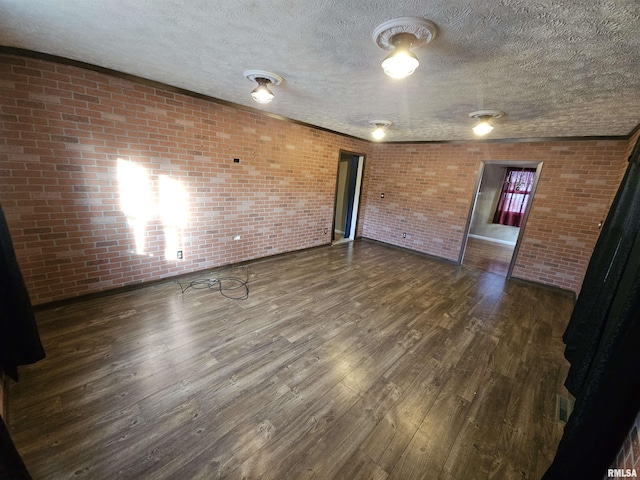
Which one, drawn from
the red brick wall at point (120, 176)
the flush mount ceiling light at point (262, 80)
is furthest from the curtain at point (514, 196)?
the flush mount ceiling light at point (262, 80)

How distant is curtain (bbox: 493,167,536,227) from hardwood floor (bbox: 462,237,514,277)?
0.87 m

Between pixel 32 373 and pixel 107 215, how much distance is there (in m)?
1.55

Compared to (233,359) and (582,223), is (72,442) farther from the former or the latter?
(582,223)

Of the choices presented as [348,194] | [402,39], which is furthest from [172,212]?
[348,194]

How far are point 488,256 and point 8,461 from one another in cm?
700

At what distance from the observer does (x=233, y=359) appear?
6.77 feet

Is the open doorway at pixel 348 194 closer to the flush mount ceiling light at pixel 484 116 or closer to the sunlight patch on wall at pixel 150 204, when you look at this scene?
the flush mount ceiling light at pixel 484 116

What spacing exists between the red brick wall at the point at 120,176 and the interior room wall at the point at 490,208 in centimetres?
623

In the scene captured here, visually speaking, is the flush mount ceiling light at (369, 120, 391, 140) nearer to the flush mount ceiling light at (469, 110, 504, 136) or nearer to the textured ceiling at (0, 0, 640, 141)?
the textured ceiling at (0, 0, 640, 141)

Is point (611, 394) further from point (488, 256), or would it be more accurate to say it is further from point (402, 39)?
point (488, 256)

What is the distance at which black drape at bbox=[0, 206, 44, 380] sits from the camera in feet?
4.75

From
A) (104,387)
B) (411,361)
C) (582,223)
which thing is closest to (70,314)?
(104,387)

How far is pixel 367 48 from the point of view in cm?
164

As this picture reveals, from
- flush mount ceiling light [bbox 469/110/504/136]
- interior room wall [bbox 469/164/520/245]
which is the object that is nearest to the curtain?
interior room wall [bbox 469/164/520/245]
